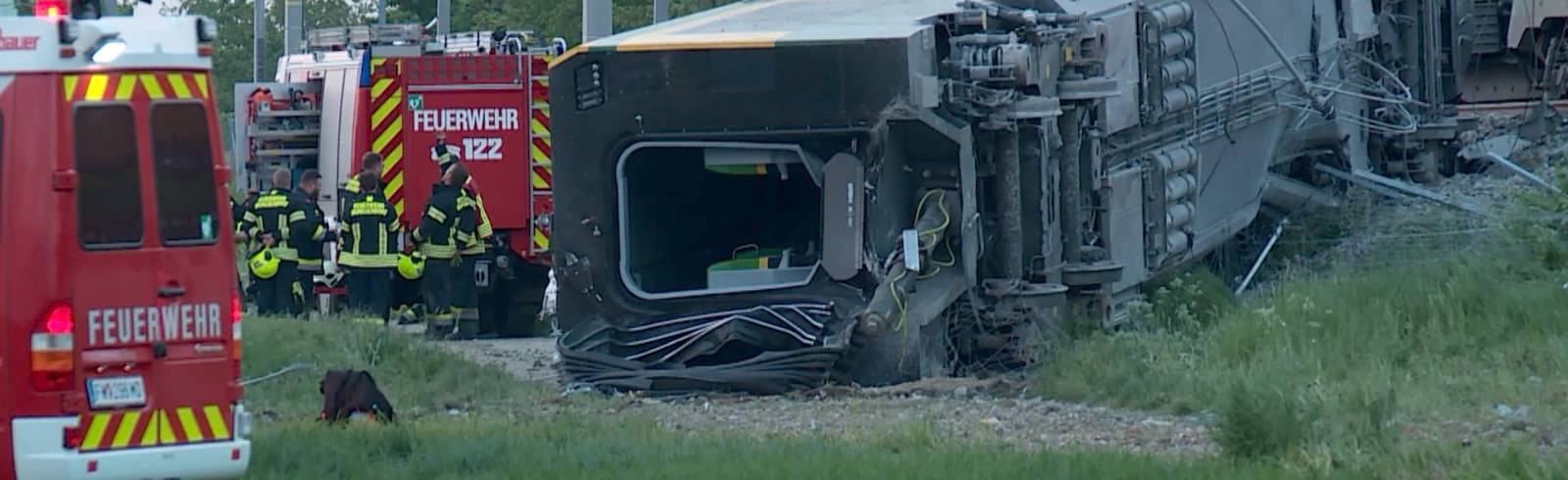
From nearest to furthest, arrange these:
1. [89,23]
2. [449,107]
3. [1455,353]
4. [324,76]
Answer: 1. [89,23]
2. [1455,353]
3. [449,107]
4. [324,76]

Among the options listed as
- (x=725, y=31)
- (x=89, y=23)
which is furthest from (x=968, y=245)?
(x=89, y=23)

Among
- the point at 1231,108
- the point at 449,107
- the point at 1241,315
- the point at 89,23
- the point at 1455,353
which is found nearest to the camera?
the point at 89,23

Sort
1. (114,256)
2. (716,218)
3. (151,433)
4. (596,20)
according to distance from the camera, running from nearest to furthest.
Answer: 1. (114,256)
2. (151,433)
3. (716,218)
4. (596,20)

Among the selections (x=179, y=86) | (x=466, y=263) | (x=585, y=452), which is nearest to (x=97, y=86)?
(x=179, y=86)

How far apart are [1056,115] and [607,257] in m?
2.77

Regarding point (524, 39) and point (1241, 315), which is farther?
point (524, 39)

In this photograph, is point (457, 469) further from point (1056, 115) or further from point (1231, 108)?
point (1231, 108)

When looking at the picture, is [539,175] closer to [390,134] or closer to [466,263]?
[466,263]

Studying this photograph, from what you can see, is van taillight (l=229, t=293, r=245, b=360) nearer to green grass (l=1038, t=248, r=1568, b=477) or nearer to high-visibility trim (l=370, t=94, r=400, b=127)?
green grass (l=1038, t=248, r=1568, b=477)

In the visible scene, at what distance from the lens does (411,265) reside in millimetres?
17484

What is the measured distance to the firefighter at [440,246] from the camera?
16.8 metres

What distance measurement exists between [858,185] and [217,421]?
490cm

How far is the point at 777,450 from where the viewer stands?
30.4 ft

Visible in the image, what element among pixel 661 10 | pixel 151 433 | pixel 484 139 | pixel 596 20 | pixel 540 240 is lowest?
pixel 151 433
